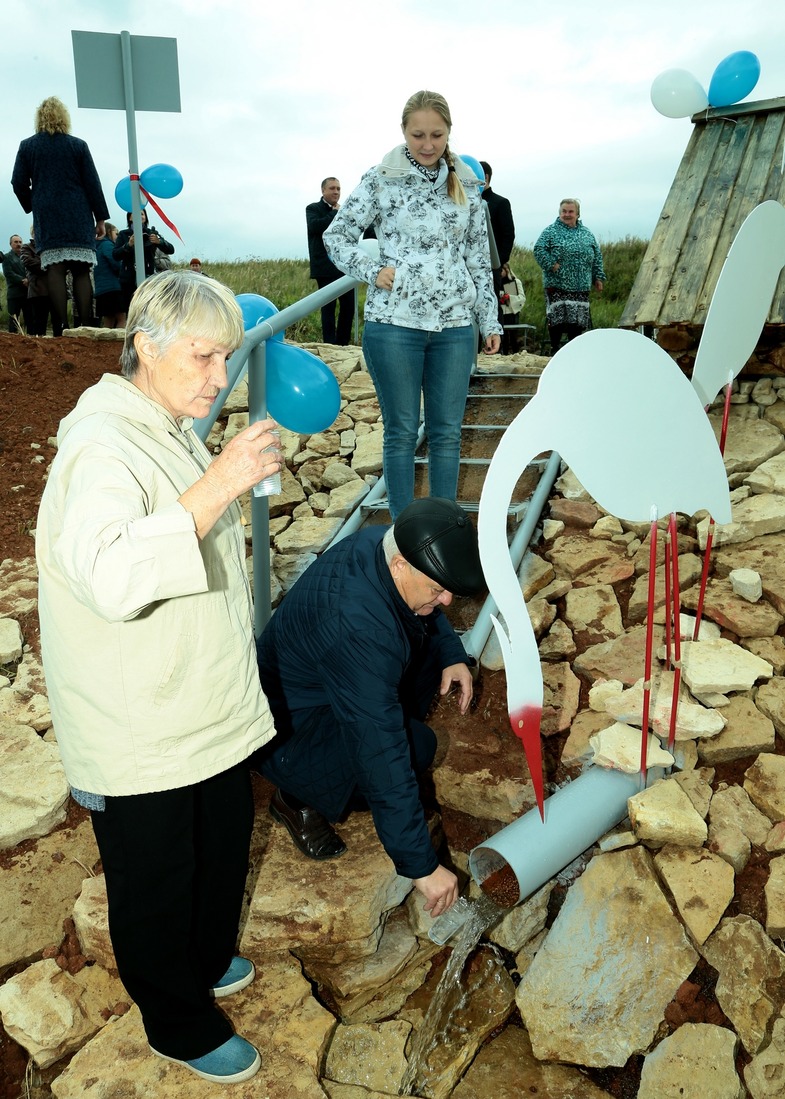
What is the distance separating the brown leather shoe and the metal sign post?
3.96 m

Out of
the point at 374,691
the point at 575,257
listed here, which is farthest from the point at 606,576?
the point at 575,257

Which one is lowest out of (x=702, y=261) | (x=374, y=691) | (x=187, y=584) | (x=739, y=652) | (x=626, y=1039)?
(x=626, y=1039)

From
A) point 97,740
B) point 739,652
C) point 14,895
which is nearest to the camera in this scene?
point 97,740

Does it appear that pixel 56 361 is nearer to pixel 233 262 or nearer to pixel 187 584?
pixel 187 584

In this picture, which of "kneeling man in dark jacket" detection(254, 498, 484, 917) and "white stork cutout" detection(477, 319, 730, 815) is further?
"kneeling man in dark jacket" detection(254, 498, 484, 917)

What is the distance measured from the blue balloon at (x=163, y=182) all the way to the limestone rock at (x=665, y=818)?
6476 millimetres

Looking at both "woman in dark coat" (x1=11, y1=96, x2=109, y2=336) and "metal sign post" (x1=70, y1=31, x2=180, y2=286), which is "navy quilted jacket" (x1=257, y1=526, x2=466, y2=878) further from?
"woman in dark coat" (x1=11, y1=96, x2=109, y2=336)

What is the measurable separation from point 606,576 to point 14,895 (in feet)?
8.35

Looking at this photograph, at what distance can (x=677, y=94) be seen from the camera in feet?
15.7

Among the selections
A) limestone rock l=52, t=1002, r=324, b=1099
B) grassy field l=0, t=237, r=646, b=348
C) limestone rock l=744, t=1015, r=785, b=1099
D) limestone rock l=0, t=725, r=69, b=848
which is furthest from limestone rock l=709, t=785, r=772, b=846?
grassy field l=0, t=237, r=646, b=348

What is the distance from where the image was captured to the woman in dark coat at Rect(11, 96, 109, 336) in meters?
5.44

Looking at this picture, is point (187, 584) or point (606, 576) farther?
point (606, 576)

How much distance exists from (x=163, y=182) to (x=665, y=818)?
21.8 ft

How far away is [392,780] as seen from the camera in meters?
2.12
